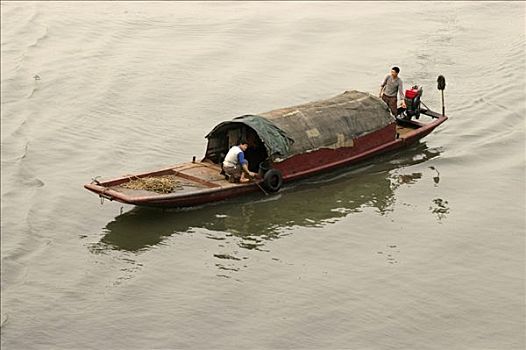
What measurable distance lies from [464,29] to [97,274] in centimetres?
1644

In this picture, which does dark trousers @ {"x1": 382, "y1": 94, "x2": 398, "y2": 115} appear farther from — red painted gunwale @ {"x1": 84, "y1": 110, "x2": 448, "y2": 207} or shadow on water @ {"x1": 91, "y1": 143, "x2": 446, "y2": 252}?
shadow on water @ {"x1": 91, "y1": 143, "x2": 446, "y2": 252}

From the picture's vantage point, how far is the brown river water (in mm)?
16344

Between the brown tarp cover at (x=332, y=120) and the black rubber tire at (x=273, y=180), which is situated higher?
the brown tarp cover at (x=332, y=120)

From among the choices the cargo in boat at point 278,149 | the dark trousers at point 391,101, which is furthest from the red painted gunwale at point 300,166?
the dark trousers at point 391,101

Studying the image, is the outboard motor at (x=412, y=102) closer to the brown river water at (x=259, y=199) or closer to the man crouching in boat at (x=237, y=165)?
the brown river water at (x=259, y=199)

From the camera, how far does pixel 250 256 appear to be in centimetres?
1845

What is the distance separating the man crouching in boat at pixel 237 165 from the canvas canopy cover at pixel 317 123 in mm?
501

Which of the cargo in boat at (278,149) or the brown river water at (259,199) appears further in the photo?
the cargo in boat at (278,149)

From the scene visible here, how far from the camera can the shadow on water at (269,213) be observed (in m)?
19.3

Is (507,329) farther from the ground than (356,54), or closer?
closer

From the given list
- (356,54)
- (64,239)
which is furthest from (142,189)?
(356,54)

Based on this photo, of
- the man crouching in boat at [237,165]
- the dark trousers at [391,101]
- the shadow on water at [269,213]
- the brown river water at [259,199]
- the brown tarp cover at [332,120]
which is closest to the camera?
the brown river water at [259,199]

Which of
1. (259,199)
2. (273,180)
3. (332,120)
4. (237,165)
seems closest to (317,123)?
(332,120)

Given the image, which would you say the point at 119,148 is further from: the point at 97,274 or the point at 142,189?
the point at 97,274
